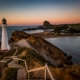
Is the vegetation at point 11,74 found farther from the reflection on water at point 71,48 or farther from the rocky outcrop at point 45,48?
the reflection on water at point 71,48

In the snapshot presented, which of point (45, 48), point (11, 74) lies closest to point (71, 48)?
point (45, 48)

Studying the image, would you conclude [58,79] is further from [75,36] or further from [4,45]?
[75,36]

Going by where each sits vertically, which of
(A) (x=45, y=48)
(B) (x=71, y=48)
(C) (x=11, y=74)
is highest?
(C) (x=11, y=74)

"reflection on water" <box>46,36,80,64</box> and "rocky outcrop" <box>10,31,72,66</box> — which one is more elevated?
"rocky outcrop" <box>10,31,72,66</box>

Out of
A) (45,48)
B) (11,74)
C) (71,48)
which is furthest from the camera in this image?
(71,48)

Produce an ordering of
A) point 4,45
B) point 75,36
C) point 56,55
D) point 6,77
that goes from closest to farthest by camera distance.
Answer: point 6,77
point 4,45
point 56,55
point 75,36

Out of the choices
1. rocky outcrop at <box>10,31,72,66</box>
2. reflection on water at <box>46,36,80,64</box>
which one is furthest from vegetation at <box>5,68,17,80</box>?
reflection on water at <box>46,36,80,64</box>

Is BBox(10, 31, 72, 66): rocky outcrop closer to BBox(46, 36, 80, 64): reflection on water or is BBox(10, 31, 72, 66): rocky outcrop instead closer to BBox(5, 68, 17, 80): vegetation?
BBox(46, 36, 80, 64): reflection on water

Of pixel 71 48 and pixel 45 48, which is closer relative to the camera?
pixel 45 48

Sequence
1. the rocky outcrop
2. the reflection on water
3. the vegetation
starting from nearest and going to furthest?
the vegetation < the rocky outcrop < the reflection on water

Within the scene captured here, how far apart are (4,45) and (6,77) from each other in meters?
6.07

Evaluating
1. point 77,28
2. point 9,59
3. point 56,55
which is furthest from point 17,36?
point 77,28

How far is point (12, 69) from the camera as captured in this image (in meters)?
6.50

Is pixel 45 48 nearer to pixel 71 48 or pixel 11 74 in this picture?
pixel 11 74
